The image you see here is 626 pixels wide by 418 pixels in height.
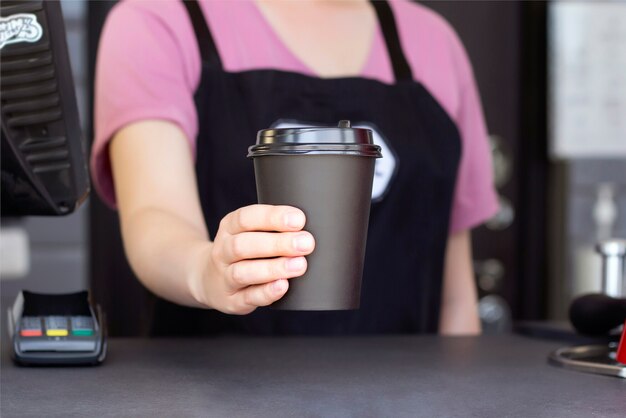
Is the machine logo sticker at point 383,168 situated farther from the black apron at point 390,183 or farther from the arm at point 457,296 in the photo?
the arm at point 457,296

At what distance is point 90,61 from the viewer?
2.99 m

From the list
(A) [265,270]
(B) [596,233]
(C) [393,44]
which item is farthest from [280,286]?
(B) [596,233]

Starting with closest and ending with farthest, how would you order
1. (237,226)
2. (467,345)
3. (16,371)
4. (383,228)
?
(237,226) < (16,371) < (467,345) < (383,228)

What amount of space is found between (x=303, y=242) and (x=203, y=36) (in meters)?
0.73

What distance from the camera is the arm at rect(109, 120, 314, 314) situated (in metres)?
0.67

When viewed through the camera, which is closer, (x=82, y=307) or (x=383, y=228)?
(x=82, y=307)

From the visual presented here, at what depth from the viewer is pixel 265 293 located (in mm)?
688

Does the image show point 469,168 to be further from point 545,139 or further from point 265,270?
point 545,139

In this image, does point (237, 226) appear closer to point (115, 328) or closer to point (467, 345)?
point (467, 345)

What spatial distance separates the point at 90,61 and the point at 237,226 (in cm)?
245

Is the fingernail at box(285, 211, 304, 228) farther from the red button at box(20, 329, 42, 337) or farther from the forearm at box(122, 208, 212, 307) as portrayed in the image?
the red button at box(20, 329, 42, 337)

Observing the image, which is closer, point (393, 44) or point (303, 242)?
point (303, 242)

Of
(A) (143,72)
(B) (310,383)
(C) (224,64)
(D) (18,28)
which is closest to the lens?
(B) (310,383)

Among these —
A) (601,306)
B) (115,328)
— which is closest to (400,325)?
(601,306)
